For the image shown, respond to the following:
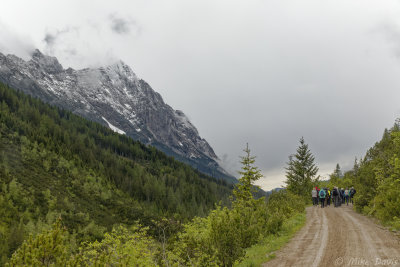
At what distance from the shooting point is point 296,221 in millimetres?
20297

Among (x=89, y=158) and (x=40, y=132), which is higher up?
(x=40, y=132)

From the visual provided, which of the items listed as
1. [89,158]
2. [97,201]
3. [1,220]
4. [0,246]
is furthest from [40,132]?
[0,246]

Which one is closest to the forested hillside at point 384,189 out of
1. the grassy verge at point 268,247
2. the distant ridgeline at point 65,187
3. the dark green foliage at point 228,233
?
the grassy verge at point 268,247

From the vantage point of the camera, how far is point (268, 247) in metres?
13.7

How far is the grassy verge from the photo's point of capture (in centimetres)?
1151

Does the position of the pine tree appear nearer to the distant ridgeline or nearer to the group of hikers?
the group of hikers

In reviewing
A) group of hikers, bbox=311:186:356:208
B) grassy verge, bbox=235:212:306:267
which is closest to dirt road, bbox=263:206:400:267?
grassy verge, bbox=235:212:306:267

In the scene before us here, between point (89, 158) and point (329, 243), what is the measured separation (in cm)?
18258

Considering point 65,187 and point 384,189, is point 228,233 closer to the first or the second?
point 384,189

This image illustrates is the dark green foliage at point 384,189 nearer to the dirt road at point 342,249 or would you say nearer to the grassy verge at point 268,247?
the dirt road at point 342,249

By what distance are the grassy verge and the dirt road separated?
0.40 metres

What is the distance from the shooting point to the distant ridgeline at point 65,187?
4318 inches

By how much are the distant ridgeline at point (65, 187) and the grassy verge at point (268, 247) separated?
85.8 meters

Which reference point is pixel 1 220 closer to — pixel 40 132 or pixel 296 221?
pixel 40 132
